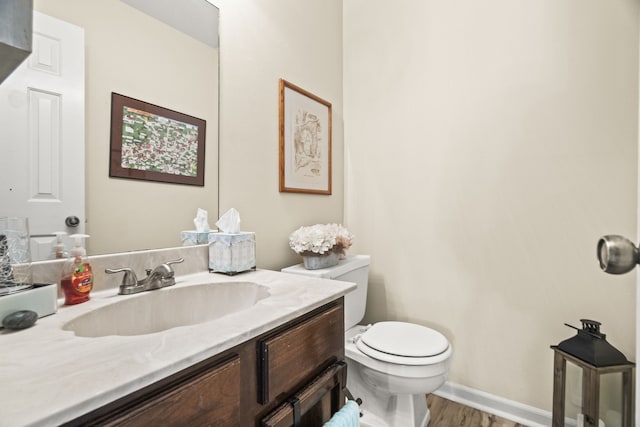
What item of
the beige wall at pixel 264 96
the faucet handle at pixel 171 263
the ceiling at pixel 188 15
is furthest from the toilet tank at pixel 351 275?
the ceiling at pixel 188 15

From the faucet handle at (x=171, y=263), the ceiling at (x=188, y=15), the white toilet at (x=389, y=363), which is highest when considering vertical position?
the ceiling at (x=188, y=15)

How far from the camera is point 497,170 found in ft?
5.25

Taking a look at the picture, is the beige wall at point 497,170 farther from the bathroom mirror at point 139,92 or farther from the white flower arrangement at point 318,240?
the bathroom mirror at point 139,92

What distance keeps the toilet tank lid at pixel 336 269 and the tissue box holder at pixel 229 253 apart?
338mm

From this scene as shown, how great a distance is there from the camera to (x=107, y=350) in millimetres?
517

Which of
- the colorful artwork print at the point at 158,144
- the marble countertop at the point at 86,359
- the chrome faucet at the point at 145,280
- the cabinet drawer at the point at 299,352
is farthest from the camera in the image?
the colorful artwork print at the point at 158,144

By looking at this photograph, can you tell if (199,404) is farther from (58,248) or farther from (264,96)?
(264,96)

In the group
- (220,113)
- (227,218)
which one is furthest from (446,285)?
(220,113)

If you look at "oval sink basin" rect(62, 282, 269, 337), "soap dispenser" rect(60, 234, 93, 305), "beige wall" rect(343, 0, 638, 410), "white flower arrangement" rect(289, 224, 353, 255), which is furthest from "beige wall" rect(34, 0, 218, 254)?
"beige wall" rect(343, 0, 638, 410)

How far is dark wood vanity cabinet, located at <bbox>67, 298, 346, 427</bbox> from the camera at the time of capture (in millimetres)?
475

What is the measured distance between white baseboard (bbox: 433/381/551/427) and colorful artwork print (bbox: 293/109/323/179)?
1.46m

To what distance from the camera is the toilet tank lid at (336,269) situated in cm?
142

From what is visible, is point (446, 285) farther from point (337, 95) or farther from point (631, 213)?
point (337, 95)

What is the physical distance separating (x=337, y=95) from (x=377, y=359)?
1605 mm
